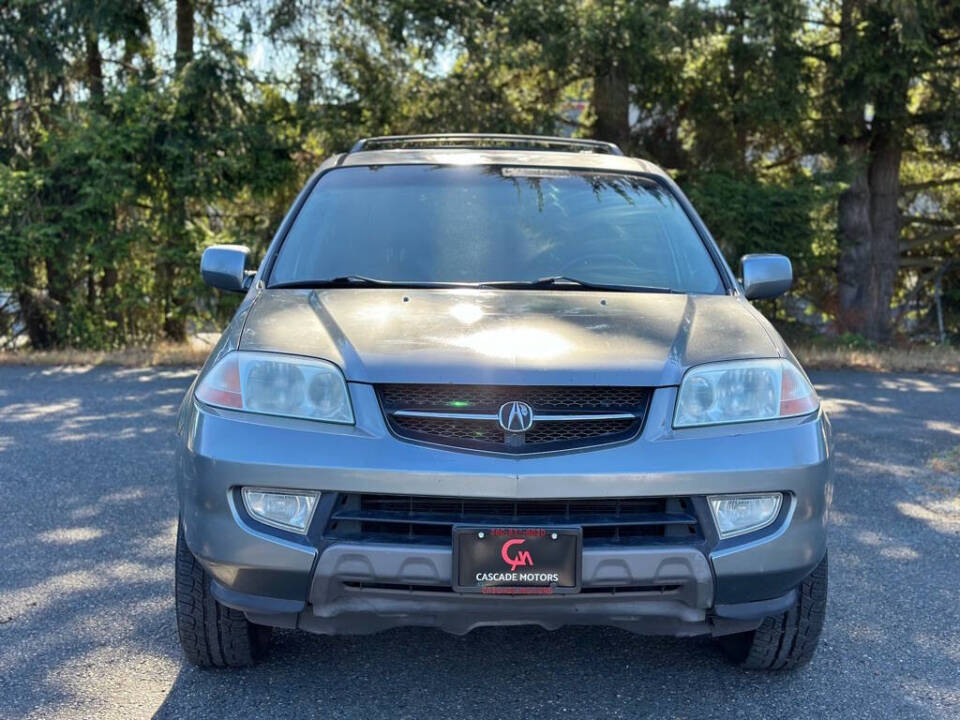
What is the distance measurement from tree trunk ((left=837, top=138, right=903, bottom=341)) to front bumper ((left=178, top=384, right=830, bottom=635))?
42.9 feet

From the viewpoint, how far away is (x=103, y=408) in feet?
27.5

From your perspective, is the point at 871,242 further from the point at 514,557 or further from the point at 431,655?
the point at 514,557

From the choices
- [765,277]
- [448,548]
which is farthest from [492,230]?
[448,548]

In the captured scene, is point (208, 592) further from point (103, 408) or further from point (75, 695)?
point (103, 408)

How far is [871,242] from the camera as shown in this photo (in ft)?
50.6

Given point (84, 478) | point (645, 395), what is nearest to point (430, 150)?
Result: point (645, 395)

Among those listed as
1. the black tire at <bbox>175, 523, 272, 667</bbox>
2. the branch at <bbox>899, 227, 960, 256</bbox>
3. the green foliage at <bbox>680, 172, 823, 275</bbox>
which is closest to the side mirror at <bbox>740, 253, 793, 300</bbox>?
the black tire at <bbox>175, 523, 272, 667</bbox>

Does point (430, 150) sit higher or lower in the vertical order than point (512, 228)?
higher

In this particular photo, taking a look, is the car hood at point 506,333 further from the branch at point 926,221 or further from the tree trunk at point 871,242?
the branch at point 926,221

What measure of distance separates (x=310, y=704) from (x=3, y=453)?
4.43 meters

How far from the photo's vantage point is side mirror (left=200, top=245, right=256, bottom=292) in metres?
3.96

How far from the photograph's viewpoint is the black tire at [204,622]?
3084 mm

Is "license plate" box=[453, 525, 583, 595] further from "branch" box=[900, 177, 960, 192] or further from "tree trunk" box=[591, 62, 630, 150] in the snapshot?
"branch" box=[900, 177, 960, 192]

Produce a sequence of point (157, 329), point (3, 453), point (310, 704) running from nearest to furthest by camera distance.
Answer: point (310, 704) → point (3, 453) → point (157, 329)
